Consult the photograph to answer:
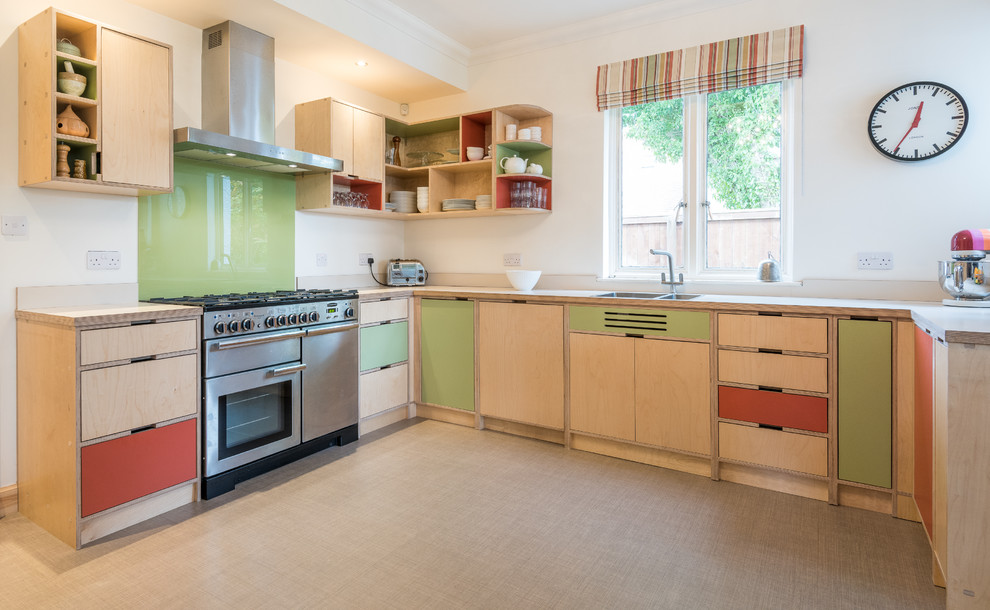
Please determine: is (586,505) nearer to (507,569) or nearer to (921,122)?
(507,569)

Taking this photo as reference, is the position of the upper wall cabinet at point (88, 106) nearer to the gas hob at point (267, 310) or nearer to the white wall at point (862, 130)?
the gas hob at point (267, 310)

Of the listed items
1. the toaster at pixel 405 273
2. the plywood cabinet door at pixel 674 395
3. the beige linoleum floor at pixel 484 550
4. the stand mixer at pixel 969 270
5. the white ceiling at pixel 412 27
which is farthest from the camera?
the toaster at pixel 405 273

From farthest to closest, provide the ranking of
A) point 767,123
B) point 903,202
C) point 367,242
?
1. point 367,242
2. point 767,123
3. point 903,202

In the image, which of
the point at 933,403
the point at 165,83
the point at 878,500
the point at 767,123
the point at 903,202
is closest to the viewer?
the point at 933,403

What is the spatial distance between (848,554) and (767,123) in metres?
2.42

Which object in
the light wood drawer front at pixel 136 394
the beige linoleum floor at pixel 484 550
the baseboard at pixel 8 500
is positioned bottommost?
the beige linoleum floor at pixel 484 550

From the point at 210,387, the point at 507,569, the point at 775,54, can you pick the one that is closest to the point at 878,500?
the point at 507,569

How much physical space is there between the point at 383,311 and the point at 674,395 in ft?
6.34

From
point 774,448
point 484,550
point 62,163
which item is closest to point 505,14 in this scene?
point 62,163

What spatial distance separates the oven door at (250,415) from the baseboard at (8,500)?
82cm

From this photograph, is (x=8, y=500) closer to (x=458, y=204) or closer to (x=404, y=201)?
(x=404, y=201)

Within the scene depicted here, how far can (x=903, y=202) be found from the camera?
9.48ft

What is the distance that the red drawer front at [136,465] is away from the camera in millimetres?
2189

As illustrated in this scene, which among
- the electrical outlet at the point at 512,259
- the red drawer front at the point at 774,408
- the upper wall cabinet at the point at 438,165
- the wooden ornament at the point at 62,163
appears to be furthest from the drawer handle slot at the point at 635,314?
the wooden ornament at the point at 62,163
